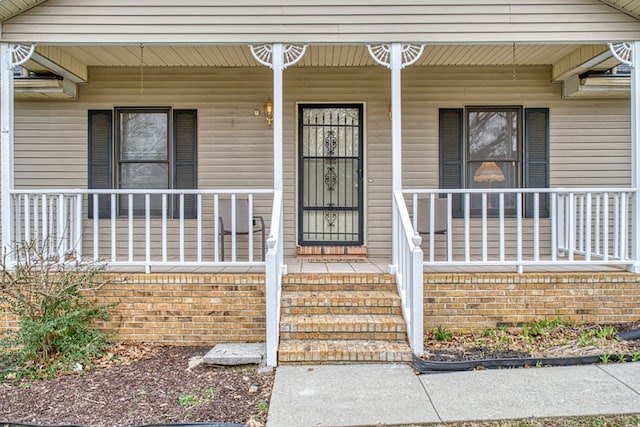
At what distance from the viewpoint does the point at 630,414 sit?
2910mm

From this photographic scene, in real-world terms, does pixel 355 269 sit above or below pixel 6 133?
below

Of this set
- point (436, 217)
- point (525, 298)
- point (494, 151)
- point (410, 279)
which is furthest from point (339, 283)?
point (494, 151)

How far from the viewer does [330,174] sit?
6.33 meters

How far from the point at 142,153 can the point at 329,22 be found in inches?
124

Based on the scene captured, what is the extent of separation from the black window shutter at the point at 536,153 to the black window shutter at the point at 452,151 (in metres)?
0.89

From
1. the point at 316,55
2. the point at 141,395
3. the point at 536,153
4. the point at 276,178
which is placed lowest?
the point at 141,395

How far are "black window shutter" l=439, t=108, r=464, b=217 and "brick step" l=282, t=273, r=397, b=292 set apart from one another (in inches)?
85.2

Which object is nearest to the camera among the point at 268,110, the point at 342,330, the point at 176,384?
the point at 176,384

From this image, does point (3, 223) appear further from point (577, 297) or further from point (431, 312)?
point (577, 297)

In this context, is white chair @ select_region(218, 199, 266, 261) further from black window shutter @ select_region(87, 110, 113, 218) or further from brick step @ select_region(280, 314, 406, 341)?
brick step @ select_region(280, 314, 406, 341)

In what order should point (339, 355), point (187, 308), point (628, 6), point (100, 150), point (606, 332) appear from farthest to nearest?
point (100, 150) → point (628, 6) → point (187, 308) → point (606, 332) → point (339, 355)

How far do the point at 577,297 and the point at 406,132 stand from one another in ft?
9.58

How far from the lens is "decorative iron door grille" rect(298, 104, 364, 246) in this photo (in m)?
6.32

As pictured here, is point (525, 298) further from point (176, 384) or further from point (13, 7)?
point (13, 7)
